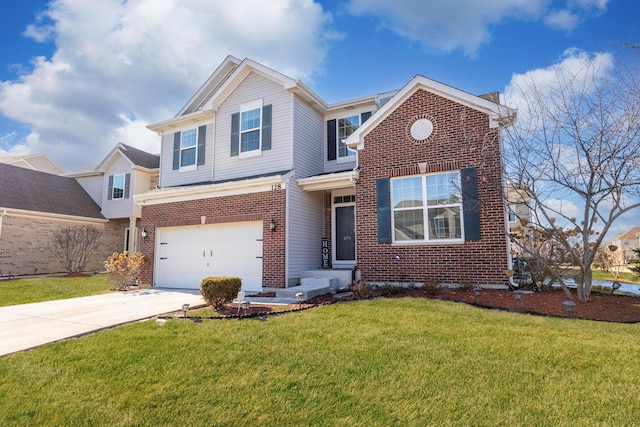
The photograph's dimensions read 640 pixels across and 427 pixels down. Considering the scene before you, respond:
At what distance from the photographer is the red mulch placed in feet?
20.8

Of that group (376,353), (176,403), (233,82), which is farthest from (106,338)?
(233,82)

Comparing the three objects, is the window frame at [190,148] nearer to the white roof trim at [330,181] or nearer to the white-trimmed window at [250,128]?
the white-trimmed window at [250,128]

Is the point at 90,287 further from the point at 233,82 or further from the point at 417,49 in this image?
the point at 417,49

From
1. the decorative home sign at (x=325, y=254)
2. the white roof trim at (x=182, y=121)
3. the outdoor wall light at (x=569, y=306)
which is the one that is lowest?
the outdoor wall light at (x=569, y=306)

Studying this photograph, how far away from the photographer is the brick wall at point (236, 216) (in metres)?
10.6

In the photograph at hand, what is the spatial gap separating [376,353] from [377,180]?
6549 mm

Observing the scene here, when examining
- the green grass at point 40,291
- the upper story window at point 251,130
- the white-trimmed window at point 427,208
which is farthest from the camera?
the upper story window at point 251,130

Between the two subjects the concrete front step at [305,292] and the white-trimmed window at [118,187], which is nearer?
the concrete front step at [305,292]

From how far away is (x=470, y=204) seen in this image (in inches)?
355

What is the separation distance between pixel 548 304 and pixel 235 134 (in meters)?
10.9

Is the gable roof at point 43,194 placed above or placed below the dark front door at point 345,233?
above

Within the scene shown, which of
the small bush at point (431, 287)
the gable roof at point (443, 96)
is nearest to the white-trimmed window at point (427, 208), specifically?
the small bush at point (431, 287)

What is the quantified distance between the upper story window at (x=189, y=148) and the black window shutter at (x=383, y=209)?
24.7 ft

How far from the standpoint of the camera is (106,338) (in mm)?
5230
